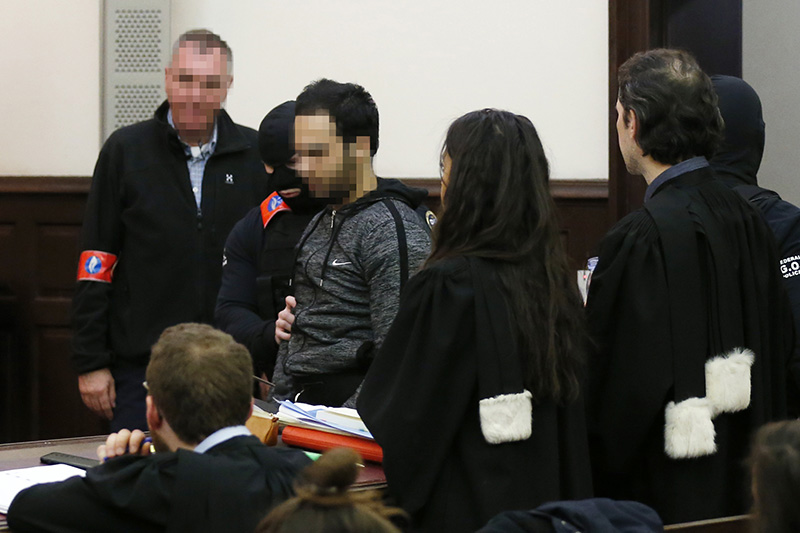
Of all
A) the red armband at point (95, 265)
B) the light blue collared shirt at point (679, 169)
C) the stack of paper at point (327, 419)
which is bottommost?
the stack of paper at point (327, 419)

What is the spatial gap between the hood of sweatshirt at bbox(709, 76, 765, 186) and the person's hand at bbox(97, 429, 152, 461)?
1.62 metres

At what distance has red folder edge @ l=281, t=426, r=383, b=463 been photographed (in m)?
2.27

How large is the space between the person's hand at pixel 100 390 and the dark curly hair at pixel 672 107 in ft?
6.91

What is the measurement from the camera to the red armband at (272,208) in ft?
10.3

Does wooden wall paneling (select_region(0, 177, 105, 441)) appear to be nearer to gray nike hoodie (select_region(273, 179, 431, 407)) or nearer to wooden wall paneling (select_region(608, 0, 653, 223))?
wooden wall paneling (select_region(608, 0, 653, 223))

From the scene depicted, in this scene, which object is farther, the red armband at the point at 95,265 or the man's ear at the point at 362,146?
the red armband at the point at 95,265

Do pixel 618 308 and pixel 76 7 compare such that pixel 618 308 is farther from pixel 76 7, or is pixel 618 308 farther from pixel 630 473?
pixel 76 7

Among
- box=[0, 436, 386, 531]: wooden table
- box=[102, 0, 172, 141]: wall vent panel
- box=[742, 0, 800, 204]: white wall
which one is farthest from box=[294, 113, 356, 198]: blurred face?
box=[742, 0, 800, 204]: white wall

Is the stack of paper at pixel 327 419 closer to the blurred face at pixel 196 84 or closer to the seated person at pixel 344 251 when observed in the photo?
the seated person at pixel 344 251

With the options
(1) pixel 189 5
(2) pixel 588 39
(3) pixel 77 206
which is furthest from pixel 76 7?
(2) pixel 588 39

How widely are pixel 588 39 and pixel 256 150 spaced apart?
180 centimetres

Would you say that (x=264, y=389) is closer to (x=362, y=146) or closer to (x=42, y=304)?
(x=362, y=146)

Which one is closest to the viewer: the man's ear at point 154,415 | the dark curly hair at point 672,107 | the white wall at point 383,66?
the man's ear at point 154,415

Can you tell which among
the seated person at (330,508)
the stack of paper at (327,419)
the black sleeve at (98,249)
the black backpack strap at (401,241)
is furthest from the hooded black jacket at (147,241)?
the seated person at (330,508)
